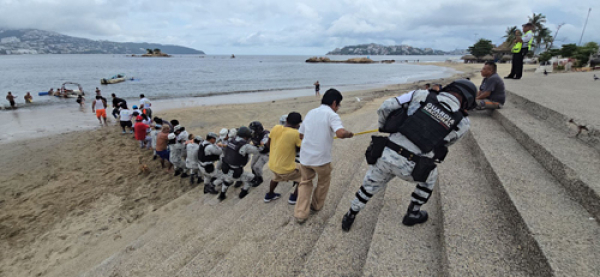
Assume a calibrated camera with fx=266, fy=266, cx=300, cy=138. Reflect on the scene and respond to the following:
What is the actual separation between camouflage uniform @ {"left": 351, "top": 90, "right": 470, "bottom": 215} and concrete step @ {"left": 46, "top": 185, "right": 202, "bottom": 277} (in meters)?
3.98

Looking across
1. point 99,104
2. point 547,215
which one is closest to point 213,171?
point 547,215

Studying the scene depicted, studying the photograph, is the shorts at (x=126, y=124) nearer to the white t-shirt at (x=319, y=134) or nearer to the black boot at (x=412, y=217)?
the white t-shirt at (x=319, y=134)

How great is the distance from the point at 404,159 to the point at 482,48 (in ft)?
269

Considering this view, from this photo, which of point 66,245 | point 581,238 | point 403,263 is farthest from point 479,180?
point 66,245

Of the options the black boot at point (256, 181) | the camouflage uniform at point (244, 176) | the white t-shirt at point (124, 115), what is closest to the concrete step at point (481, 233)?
the camouflage uniform at point (244, 176)

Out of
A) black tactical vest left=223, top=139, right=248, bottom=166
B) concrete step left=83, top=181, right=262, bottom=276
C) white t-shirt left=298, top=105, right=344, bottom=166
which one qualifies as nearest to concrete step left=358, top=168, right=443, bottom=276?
white t-shirt left=298, top=105, right=344, bottom=166

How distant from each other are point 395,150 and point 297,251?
1.57 metres

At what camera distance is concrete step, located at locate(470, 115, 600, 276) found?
75.6 inches

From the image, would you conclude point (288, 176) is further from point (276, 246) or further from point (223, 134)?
point (223, 134)

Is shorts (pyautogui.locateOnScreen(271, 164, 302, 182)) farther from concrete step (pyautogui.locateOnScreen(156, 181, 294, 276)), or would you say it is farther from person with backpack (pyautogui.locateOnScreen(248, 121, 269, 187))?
person with backpack (pyautogui.locateOnScreen(248, 121, 269, 187))

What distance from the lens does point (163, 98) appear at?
23812mm

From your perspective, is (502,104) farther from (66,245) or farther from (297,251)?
(66,245)

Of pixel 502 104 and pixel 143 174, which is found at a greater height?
pixel 502 104

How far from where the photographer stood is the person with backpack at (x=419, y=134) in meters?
2.52
